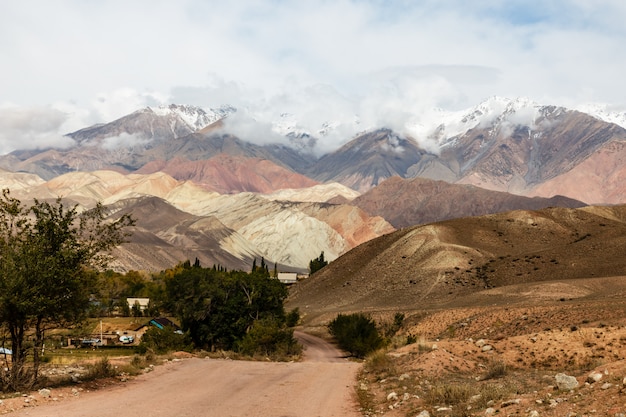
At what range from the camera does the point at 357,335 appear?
62.4m

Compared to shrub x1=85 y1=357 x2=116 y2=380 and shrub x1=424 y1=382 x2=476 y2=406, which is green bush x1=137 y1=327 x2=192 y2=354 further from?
shrub x1=424 y1=382 x2=476 y2=406

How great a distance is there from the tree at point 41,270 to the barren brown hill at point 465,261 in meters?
57.9

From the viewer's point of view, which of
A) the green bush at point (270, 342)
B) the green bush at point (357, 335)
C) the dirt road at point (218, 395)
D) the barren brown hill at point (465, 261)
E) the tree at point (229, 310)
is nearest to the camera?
the dirt road at point (218, 395)

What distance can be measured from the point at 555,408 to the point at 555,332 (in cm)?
1807

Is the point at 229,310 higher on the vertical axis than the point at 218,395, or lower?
higher

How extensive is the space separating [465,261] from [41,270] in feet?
281

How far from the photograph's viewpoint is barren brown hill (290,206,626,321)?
8925 centimetres

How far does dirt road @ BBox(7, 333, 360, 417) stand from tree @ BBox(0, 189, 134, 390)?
2.99 m

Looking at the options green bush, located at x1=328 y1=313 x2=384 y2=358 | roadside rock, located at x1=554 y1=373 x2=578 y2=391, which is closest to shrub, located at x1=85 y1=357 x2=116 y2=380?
roadside rock, located at x1=554 y1=373 x2=578 y2=391

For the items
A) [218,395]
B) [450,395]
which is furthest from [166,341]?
[450,395]

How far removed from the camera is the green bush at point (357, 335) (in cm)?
6000

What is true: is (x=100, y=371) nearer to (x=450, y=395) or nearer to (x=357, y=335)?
(x=450, y=395)

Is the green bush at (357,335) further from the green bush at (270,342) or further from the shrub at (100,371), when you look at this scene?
the shrub at (100,371)

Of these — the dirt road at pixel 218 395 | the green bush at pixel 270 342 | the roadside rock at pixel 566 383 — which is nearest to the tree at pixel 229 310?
the green bush at pixel 270 342
